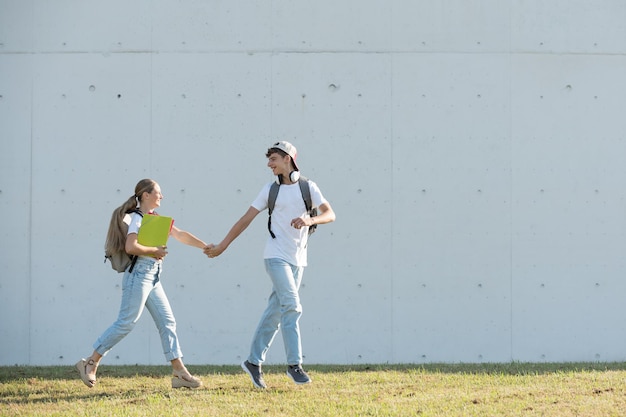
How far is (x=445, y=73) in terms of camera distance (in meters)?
8.84

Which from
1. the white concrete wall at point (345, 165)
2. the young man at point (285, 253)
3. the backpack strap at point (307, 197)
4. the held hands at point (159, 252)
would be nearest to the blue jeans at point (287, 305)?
the young man at point (285, 253)

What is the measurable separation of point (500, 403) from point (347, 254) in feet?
9.59

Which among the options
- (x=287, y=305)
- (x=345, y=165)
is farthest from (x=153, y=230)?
(x=345, y=165)

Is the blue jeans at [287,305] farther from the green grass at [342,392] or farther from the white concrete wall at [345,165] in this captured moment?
the white concrete wall at [345,165]

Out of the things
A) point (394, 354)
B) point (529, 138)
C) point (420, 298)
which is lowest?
point (394, 354)

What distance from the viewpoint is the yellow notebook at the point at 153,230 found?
21.9 feet

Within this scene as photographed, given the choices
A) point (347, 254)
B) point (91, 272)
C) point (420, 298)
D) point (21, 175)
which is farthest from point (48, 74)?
point (420, 298)

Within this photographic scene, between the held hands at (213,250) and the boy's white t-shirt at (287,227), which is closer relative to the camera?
the boy's white t-shirt at (287,227)

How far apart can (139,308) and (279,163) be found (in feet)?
4.84

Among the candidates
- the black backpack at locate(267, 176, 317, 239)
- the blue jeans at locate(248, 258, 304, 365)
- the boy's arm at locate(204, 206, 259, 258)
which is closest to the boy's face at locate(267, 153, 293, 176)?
the black backpack at locate(267, 176, 317, 239)

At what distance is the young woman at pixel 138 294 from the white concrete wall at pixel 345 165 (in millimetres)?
1879

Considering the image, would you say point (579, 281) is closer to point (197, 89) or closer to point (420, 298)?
point (420, 298)

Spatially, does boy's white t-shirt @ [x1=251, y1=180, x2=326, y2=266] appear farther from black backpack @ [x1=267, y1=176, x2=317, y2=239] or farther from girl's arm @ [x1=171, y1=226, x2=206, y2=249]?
girl's arm @ [x1=171, y1=226, x2=206, y2=249]

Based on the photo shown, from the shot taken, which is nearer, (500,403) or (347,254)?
(500,403)
